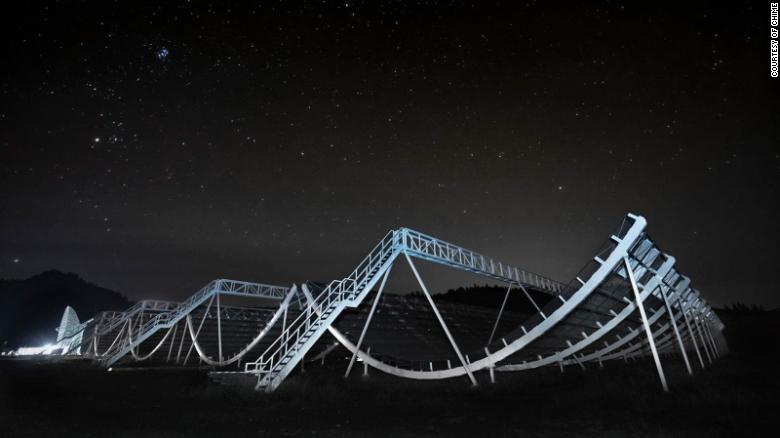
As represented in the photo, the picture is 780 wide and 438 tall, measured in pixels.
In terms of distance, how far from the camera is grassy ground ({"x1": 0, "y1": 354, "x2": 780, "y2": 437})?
9828 mm

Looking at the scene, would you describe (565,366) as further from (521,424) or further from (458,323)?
(521,424)

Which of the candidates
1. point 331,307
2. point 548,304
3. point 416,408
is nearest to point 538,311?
point 548,304

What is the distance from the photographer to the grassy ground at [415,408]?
9.83 metres

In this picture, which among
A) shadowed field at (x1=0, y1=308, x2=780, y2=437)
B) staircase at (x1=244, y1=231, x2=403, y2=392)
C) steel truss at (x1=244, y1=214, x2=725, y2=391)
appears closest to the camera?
shadowed field at (x1=0, y1=308, x2=780, y2=437)

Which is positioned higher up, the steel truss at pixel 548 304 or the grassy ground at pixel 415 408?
the steel truss at pixel 548 304

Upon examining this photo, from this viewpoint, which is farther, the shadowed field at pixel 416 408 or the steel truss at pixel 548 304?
the steel truss at pixel 548 304

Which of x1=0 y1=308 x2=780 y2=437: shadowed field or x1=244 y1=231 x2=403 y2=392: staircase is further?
x1=244 y1=231 x2=403 y2=392: staircase

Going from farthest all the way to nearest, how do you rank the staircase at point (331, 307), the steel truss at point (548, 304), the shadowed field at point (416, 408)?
the staircase at point (331, 307) < the steel truss at point (548, 304) < the shadowed field at point (416, 408)

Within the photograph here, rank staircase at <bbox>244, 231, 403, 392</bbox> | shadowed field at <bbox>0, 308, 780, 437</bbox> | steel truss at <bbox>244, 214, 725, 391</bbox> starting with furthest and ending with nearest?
1. staircase at <bbox>244, 231, 403, 392</bbox>
2. steel truss at <bbox>244, 214, 725, 391</bbox>
3. shadowed field at <bbox>0, 308, 780, 437</bbox>

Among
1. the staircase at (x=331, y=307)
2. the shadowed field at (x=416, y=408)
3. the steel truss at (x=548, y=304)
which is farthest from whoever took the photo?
the staircase at (x=331, y=307)

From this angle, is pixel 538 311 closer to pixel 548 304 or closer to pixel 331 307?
pixel 548 304

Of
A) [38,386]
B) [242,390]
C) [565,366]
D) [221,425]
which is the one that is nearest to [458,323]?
[565,366]

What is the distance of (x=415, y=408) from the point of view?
1324cm

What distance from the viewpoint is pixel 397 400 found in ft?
49.3
